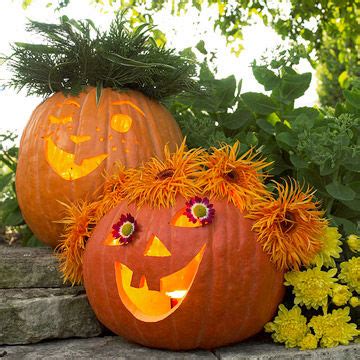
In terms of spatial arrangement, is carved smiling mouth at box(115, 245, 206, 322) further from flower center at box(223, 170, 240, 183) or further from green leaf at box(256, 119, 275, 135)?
green leaf at box(256, 119, 275, 135)

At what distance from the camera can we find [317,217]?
85.2 inches

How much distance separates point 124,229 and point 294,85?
1.28 m

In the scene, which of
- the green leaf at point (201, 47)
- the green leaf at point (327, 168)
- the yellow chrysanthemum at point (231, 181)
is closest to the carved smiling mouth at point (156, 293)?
the yellow chrysanthemum at point (231, 181)

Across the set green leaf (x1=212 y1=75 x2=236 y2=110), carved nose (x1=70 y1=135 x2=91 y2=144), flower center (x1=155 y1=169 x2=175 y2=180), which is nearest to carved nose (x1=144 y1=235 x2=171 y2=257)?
flower center (x1=155 y1=169 x2=175 y2=180)

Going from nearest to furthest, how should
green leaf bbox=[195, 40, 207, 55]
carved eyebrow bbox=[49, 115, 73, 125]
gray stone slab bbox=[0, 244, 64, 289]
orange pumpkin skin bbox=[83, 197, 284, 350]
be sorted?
1. orange pumpkin skin bbox=[83, 197, 284, 350]
2. gray stone slab bbox=[0, 244, 64, 289]
3. carved eyebrow bbox=[49, 115, 73, 125]
4. green leaf bbox=[195, 40, 207, 55]

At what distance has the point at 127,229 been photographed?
2.04 meters

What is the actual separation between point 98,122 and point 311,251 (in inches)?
44.3

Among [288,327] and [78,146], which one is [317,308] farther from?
[78,146]

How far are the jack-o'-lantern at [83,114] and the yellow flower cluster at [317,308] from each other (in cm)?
93

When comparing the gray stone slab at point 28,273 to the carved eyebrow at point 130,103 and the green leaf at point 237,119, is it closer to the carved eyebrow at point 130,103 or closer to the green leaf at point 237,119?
the carved eyebrow at point 130,103

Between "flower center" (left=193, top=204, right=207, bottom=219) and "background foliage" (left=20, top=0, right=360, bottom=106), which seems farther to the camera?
"background foliage" (left=20, top=0, right=360, bottom=106)

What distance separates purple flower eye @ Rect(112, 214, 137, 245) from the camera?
2.03m

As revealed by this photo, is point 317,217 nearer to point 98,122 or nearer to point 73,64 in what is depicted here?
point 98,122

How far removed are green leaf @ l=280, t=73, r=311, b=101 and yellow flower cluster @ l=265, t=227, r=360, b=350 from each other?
957 millimetres
